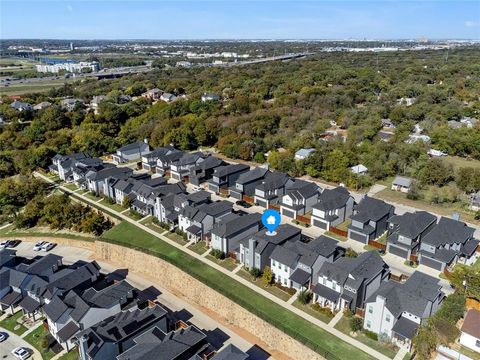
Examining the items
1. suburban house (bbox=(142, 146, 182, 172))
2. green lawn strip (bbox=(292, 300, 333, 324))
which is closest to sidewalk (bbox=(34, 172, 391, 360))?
green lawn strip (bbox=(292, 300, 333, 324))

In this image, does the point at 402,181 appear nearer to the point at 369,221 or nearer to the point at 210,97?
the point at 369,221

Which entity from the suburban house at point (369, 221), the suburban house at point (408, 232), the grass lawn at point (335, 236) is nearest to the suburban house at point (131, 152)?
the grass lawn at point (335, 236)

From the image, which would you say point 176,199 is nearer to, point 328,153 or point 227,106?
point 328,153

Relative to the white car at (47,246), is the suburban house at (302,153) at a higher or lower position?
higher

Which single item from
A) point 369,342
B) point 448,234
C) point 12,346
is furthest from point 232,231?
point 12,346

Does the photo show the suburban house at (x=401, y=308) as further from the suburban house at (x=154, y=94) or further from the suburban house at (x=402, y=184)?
the suburban house at (x=154, y=94)
